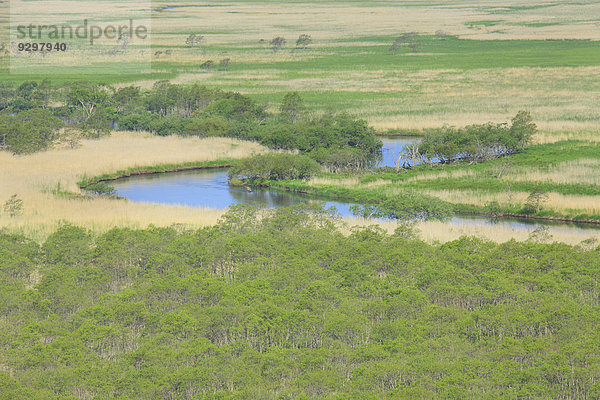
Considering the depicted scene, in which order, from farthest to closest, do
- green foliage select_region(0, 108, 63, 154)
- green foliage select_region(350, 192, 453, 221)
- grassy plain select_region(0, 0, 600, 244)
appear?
1. green foliage select_region(0, 108, 63, 154)
2. grassy plain select_region(0, 0, 600, 244)
3. green foliage select_region(350, 192, 453, 221)

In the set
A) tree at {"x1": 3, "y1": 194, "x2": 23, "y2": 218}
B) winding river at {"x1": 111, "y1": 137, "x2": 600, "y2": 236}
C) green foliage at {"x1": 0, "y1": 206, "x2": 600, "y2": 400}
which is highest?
green foliage at {"x1": 0, "y1": 206, "x2": 600, "y2": 400}

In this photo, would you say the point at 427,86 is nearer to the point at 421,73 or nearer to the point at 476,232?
the point at 421,73

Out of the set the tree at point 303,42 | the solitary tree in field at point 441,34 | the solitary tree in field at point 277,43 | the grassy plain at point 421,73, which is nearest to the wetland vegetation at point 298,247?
the grassy plain at point 421,73

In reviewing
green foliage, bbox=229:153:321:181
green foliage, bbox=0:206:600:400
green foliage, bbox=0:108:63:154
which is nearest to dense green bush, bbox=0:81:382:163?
green foliage, bbox=0:108:63:154

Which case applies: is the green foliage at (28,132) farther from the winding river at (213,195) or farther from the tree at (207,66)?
the tree at (207,66)

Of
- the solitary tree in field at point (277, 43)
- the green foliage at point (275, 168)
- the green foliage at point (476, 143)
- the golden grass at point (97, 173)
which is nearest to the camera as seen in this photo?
the golden grass at point (97, 173)

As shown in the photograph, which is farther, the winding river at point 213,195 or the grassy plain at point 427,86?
the grassy plain at point 427,86

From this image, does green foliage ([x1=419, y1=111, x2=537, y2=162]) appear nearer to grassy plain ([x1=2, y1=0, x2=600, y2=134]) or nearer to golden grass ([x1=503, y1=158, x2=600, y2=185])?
golden grass ([x1=503, y1=158, x2=600, y2=185])

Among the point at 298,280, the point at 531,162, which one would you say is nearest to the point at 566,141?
the point at 531,162
